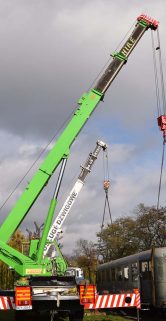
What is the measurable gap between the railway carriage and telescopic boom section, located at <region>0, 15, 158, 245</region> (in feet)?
20.3

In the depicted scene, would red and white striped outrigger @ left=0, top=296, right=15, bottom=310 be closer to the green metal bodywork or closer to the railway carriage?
the green metal bodywork

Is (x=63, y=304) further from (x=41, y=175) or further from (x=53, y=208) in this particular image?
(x=41, y=175)

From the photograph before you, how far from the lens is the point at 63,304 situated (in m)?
14.4

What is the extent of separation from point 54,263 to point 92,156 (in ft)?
45.4

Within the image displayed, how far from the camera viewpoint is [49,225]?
16.5 m

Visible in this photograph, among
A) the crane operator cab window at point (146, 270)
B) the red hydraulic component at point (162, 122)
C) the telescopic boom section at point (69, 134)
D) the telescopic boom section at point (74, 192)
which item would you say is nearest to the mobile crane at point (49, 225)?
the telescopic boom section at point (69, 134)

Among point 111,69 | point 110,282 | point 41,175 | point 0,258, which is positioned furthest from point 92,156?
point 0,258

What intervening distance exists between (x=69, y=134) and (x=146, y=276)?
24.7 feet

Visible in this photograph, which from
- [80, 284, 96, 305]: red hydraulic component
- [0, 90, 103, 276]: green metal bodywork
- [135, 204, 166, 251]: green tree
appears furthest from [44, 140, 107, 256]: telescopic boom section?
[135, 204, 166, 251]: green tree

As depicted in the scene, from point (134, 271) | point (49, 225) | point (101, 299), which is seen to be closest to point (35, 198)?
point (49, 225)

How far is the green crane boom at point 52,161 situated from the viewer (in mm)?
16000

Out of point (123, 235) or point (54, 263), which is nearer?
point (54, 263)

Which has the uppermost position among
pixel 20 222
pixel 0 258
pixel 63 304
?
pixel 20 222

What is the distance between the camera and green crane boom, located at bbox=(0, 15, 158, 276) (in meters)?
16.0
